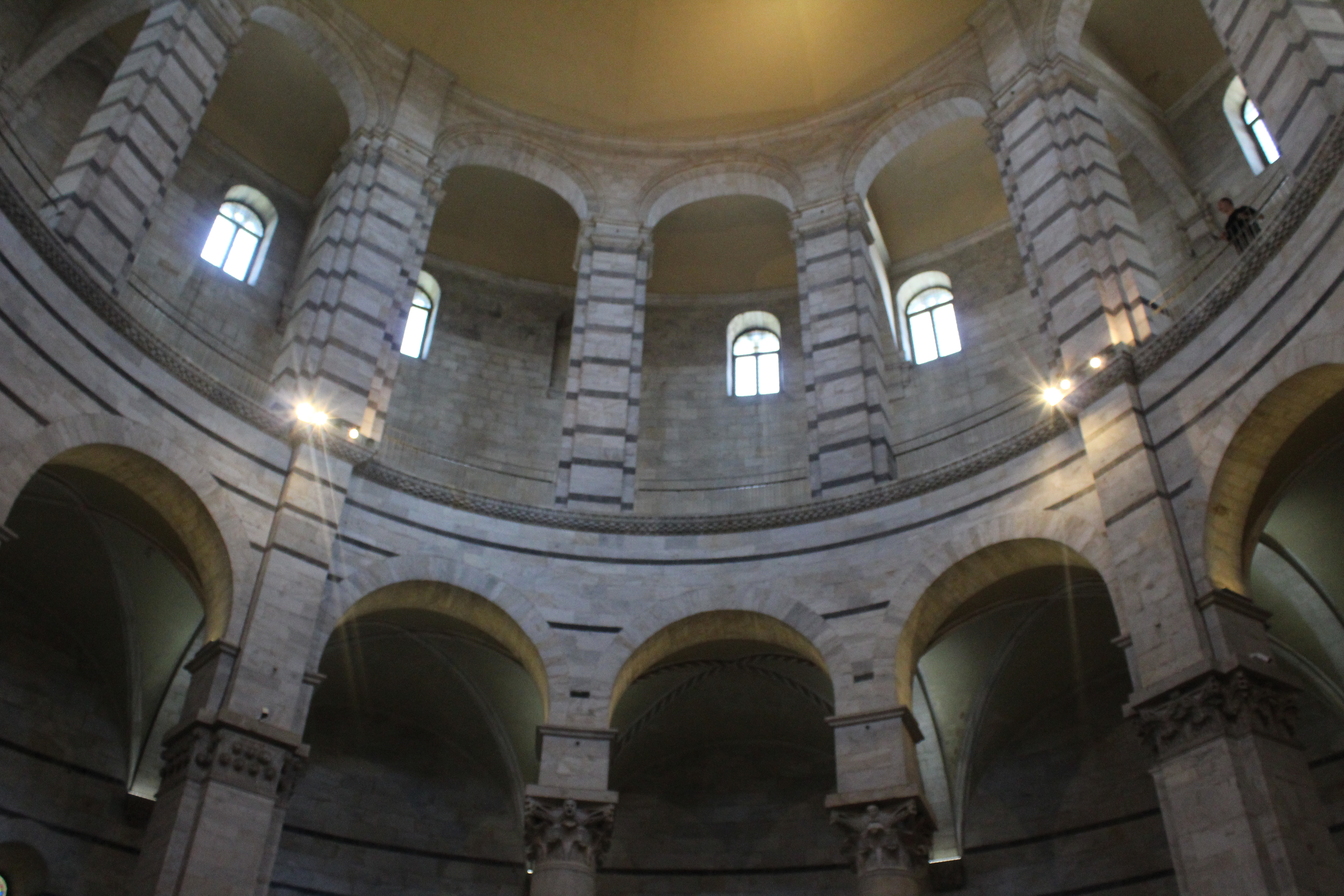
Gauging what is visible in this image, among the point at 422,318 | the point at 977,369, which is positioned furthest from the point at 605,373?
the point at 977,369

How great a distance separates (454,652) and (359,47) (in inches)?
385

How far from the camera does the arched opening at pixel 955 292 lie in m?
18.8

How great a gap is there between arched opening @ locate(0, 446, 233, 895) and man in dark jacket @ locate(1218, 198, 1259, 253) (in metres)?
13.0

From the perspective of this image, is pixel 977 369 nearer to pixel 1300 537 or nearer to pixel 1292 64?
pixel 1300 537

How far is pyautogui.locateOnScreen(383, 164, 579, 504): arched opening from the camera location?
19.8m

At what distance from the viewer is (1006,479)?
1388 centimetres

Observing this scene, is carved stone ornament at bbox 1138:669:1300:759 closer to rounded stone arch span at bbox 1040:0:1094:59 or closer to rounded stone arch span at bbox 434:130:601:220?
rounded stone arch span at bbox 1040:0:1094:59

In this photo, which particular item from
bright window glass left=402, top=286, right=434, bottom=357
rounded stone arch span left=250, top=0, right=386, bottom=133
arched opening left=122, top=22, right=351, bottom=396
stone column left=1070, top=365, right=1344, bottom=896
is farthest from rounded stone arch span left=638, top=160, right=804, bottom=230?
stone column left=1070, top=365, right=1344, bottom=896

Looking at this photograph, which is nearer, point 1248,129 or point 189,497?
point 189,497

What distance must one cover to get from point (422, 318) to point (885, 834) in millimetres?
12965

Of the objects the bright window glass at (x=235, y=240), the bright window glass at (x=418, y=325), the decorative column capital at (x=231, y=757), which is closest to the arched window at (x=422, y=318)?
the bright window glass at (x=418, y=325)

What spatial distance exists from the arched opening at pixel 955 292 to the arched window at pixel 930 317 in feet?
0.07

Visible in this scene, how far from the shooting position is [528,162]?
786 inches

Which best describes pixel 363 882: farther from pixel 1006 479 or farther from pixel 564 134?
pixel 564 134
